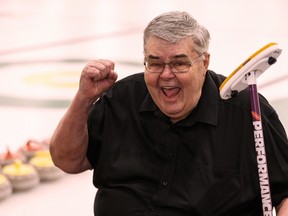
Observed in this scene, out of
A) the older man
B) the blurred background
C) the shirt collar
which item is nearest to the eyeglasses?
the older man

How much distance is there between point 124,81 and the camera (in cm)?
215

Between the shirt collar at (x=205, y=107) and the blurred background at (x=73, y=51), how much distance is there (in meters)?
1.12

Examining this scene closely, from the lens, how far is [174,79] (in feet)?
6.28

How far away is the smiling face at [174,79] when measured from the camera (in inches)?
74.0

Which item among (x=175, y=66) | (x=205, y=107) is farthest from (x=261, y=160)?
(x=175, y=66)

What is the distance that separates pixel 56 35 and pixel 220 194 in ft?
16.2

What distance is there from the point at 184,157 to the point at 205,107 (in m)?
0.16

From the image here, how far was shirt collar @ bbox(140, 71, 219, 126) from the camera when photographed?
198 cm

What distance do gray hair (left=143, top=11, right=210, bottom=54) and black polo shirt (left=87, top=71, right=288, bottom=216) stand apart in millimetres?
194

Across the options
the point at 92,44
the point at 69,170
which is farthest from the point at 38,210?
the point at 92,44

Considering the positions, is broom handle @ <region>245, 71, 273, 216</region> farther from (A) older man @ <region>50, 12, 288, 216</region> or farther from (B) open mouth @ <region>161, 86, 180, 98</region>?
(B) open mouth @ <region>161, 86, 180, 98</region>

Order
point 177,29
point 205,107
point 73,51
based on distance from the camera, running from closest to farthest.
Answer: point 177,29 → point 205,107 → point 73,51

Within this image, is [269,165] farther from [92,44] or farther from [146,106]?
[92,44]

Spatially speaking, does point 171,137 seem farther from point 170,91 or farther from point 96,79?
point 96,79
